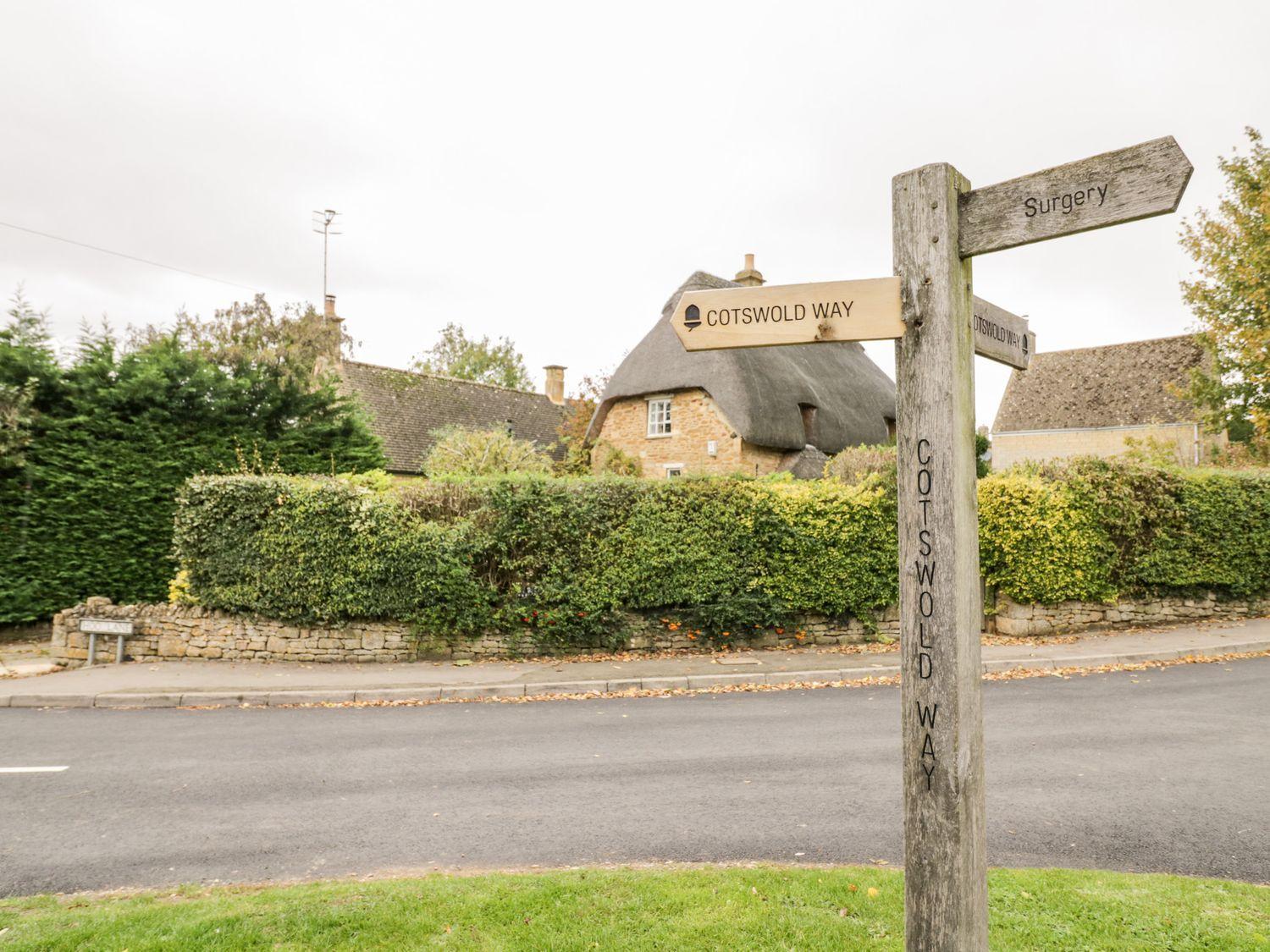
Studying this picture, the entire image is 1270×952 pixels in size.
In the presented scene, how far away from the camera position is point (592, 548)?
12.5m

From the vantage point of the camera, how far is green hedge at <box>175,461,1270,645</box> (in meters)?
12.0

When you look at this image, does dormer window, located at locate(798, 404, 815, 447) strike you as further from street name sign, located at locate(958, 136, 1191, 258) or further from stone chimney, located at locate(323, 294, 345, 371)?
street name sign, located at locate(958, 136, 1191, 258)

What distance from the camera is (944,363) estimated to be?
280cm

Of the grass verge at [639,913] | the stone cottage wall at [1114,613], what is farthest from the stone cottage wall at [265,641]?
the grass verge at [639,913]

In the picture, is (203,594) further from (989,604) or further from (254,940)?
(989,604)

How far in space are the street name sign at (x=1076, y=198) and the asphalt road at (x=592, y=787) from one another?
3.64 meters

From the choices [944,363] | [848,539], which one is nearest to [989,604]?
[848,539]

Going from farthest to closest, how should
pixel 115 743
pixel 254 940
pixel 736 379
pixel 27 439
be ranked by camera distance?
pixel 736 379 → pixel 27 439 → pixel 115 743 → pixel 254 940

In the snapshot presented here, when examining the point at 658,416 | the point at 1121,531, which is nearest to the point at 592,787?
the point at 1121,531

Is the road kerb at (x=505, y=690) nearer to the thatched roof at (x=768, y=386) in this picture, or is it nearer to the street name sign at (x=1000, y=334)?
the street name sign at (x=1000, y=334)

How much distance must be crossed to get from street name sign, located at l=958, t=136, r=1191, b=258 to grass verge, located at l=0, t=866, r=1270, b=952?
116 inches

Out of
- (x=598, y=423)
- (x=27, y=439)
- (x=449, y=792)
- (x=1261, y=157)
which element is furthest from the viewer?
(x=598, y=423)

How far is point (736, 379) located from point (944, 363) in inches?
875

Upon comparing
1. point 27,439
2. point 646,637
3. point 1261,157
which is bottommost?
point 646,637
